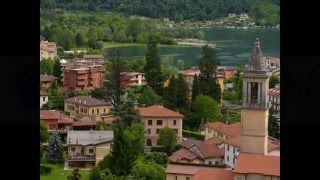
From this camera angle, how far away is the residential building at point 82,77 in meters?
9.16

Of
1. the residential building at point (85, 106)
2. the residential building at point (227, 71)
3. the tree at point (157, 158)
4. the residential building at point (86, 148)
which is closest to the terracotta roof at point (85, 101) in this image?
the residential building at point (85, 106)

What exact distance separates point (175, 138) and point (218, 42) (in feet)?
14.1

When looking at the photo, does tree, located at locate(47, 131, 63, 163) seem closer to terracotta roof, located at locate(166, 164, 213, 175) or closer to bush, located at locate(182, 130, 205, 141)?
terracotta roof, located at locate(166, 164, 213, 175)

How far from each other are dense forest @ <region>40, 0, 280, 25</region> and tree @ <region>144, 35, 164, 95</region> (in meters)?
1.33

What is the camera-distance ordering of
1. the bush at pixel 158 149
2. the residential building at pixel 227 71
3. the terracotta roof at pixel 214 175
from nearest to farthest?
the terracotta roof at pixel 214 175, the bush at pixel 158 149, the residential building at pixel 227 71

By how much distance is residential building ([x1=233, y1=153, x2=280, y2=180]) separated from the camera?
546 cm

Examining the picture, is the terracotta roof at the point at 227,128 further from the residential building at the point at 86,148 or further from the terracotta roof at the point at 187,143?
the residential building at the point at 86,148

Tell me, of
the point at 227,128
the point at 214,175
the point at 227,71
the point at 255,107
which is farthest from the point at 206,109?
the point at 214,175

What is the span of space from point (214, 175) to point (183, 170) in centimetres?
66

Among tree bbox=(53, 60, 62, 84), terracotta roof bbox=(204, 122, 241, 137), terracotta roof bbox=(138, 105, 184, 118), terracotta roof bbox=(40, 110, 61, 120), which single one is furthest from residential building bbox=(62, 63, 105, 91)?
terracotta roof bbox=(204, 122, 241, 137)

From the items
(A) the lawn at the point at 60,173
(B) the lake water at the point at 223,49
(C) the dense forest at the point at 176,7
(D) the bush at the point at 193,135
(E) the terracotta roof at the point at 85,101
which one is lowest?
(A) the lawn at the point at 60,173

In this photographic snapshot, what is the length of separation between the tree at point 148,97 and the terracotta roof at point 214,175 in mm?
2873

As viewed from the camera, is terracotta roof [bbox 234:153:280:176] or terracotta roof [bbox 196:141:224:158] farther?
terracotta roof [bbox 196:141:224:158]
